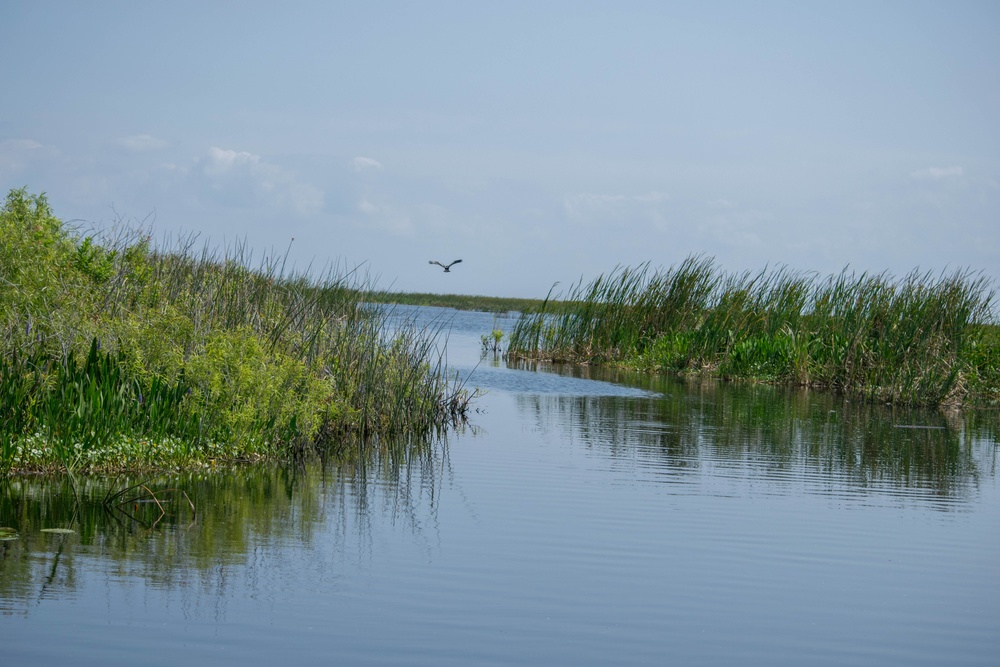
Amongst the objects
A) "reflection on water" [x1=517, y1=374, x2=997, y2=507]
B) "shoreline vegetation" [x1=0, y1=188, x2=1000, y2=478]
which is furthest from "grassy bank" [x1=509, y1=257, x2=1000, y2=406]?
"shoreline vegetation" [x1=0, y1=188, x2=1000, y2=478]

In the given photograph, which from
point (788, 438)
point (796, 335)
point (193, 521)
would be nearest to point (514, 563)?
point (193, 521)

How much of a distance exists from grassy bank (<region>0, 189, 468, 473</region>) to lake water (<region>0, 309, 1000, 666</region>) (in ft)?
1.68

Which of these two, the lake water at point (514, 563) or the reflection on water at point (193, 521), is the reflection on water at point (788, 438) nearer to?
the lake water at point (514, 563)

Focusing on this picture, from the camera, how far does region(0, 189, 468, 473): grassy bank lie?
378 inches

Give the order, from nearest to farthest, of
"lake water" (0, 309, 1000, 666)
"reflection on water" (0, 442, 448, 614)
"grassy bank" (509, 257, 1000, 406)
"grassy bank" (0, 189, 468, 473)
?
1. "lake water" (0, 309, 1000, 666)
2. "reflection on water" (0, 442, 448, 614)
3. "grassy bank" (0, 189, 468, 473)
4. "grassy bank" (509, 257, 1000, 406)

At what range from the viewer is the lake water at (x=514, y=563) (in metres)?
5.55

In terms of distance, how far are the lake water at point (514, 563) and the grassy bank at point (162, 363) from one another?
513 mm

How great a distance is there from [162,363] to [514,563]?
487 cm

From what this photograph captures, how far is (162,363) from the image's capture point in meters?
10.4

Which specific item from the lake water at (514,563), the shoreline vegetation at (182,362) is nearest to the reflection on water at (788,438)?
the lake water at (514,563)

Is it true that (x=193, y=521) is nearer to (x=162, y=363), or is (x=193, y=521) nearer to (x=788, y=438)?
(x=162, y=363)

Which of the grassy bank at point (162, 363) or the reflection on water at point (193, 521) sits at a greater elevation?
the grassy bank at point (162, 363)

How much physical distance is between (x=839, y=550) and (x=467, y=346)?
26.8 m

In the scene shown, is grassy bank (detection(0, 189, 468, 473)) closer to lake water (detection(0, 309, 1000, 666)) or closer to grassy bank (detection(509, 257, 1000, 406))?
lake water (detection(0, 309, 1000, 666))
